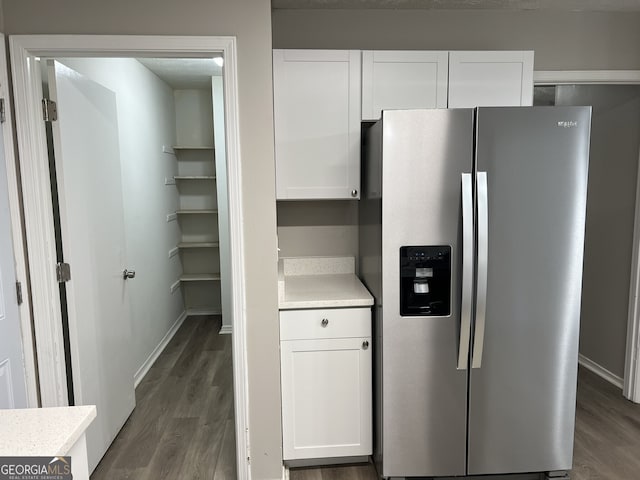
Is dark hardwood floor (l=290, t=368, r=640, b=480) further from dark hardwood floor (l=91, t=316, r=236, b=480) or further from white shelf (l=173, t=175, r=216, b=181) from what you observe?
white shelf (l=173, t=175, r=216, b=181)

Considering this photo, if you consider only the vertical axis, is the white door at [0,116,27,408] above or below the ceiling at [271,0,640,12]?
below

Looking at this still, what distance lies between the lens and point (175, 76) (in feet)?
13.9

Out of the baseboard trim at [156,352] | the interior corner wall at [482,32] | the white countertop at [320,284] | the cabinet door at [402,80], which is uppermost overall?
the interior corner wall at [482,32]

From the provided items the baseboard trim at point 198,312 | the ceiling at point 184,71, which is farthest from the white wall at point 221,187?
the baseboard trim at point 198,312

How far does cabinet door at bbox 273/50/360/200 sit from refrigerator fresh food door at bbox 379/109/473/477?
1.49 feet

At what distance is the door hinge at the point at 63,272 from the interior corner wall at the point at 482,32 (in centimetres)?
168

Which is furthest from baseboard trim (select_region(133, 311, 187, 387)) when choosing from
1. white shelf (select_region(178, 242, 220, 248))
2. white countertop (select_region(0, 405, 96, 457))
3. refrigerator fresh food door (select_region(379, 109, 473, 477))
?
white countertop (select_region(0, 405, 96, 457))

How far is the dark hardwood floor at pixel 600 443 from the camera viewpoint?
2266 millimetres

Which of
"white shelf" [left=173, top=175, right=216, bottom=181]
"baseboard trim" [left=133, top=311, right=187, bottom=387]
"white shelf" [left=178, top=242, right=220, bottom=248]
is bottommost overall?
"baseboard trim" [left=133, top=311, right=187, bottom=387]

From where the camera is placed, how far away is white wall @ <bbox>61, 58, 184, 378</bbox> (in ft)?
10.6

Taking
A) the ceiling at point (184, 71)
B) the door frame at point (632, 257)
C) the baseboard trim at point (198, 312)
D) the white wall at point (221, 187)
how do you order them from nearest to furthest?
the door frame at point (632, 257) < the ceiling at point (184, 71) < the white wall at point (221, 187) < the baseboard trim at point (198, 312)

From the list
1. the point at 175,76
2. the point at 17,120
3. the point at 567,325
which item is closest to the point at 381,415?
the point at 567,325

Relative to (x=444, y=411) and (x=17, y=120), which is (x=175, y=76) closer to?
(x=17, y=120)

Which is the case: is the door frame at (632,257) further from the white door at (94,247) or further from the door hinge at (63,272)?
the door hinge at (63,272)
